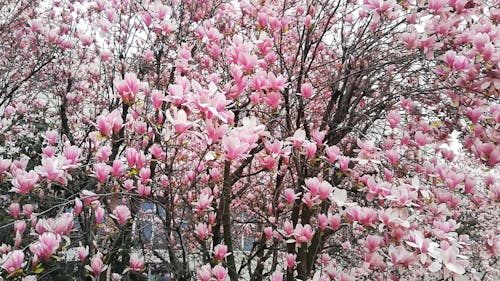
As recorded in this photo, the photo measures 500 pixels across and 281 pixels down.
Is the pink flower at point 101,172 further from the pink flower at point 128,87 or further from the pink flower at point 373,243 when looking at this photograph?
the pink flower at point 373,243

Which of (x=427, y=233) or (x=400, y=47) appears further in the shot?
(x=400, y=47)

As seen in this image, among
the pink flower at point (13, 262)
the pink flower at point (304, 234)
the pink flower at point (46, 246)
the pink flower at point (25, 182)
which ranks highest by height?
the pink flower at point (304, 234)

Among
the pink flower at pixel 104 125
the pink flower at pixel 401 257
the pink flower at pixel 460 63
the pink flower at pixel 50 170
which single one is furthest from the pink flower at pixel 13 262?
the pink flower at pixel 460 63

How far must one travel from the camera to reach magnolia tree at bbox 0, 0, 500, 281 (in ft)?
6.14

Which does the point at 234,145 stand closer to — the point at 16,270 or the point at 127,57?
the point at 16,270

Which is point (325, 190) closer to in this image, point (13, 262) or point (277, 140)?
point (277, 140)

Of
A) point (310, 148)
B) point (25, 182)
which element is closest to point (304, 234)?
point (310, 148)

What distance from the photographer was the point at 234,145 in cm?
169

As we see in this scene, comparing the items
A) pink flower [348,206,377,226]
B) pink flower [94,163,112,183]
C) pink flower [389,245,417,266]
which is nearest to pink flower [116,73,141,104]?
pink flower [94,163,112,183]

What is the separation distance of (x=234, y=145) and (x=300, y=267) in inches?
56.4

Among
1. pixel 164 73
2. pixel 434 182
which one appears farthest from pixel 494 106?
pixel 164 73

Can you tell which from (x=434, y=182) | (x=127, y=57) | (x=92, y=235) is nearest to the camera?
(x=434, y=182)

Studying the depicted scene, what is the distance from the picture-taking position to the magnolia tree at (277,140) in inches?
73.7

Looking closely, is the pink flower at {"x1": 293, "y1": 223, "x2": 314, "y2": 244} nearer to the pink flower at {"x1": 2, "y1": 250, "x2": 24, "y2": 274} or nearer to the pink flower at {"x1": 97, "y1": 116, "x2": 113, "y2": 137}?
the pink flower at {"x1": 97, "y1": 116, "x2": 113, "y2": 137}
